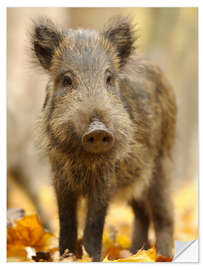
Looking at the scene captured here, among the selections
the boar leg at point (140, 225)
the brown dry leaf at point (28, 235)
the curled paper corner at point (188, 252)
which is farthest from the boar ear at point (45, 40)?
the boar leg at point (140, 225)

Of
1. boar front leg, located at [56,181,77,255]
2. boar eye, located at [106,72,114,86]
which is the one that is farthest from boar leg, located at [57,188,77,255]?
boar eye, located at [106,72,114,86]

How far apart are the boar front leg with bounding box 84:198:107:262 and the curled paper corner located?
0.68 m

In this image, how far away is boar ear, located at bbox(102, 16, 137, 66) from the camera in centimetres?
441

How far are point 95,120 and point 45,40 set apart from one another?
3.96 ft

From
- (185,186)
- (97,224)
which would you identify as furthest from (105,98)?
(185,186)

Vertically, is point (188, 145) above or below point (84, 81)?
below

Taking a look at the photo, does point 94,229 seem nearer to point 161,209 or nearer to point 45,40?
point 161,209

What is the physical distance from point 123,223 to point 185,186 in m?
3.27

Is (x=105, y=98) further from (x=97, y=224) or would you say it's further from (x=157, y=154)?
(x=157, y=154)

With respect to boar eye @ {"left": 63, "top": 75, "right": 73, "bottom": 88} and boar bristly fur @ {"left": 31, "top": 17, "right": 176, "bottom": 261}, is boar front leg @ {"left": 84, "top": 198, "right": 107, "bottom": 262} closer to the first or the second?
boar bristly fur @ {"left": 31, "top": 17, "right": 176, "bottom": 261}

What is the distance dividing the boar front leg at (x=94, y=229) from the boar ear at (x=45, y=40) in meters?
1.37

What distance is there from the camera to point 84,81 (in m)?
3.88

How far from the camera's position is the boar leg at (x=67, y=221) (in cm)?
433

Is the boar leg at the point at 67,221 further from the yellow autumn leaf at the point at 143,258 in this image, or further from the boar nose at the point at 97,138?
the boar nose at the point at 97,138
